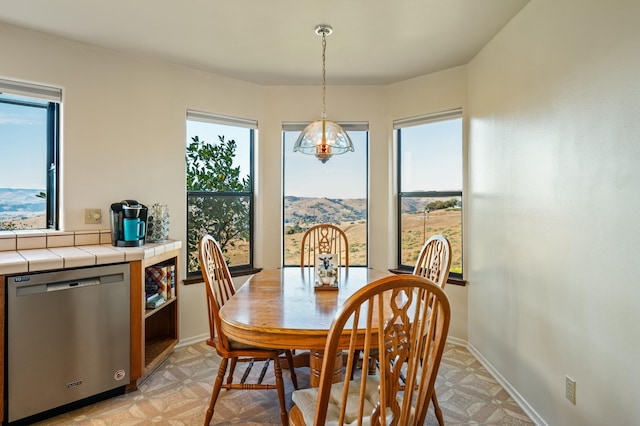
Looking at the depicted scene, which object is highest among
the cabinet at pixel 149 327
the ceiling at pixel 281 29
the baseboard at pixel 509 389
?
the ceiling at pixel 281 29

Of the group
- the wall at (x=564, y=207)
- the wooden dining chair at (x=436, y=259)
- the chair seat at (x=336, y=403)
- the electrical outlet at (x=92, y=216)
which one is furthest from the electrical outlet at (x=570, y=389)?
the electrical outlet at (x=92, y=216)

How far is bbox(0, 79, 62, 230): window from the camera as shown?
259cm

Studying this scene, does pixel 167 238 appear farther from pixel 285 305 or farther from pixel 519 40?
pixel 519 40

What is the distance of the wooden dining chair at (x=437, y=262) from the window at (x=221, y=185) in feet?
6.13

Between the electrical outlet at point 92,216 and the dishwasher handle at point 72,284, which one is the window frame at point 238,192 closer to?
the electrical outlet at point 92,216

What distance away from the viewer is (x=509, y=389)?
239cm

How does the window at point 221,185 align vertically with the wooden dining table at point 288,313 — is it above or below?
above

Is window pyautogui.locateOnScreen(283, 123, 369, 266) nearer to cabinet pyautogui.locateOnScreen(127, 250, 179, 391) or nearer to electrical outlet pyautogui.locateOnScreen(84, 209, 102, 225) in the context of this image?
cabinet pyautogui.locateOnScreen(127, 250, 179, 391)

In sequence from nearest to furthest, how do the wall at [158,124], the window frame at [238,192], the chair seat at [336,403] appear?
the chair seat at [336,403], the wall at [158,124], the window frame at [238,192]

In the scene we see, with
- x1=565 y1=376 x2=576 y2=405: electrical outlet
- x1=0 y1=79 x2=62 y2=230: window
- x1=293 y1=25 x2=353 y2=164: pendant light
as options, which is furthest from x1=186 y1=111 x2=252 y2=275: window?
x1=565 y1=376 x2=576 y2=405: electrical outlet

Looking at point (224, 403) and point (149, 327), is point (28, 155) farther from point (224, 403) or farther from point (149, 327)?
point (224, 403)

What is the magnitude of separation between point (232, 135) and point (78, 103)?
1263 mm

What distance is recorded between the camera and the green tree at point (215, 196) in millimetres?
3355

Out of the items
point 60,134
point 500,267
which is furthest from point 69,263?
point 500,267
